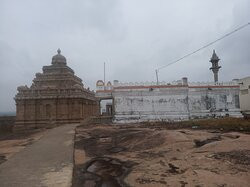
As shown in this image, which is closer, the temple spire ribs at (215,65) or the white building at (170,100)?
the white building at (170,100)

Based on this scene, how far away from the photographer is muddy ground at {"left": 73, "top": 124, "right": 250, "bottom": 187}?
22.2 feet

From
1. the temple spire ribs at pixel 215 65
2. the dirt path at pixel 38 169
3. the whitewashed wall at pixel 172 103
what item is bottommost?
the dirt path at pixel 38 169

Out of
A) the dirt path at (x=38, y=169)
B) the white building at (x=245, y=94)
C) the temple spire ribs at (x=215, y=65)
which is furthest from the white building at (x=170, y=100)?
the dirt path at (x=38, y=169)

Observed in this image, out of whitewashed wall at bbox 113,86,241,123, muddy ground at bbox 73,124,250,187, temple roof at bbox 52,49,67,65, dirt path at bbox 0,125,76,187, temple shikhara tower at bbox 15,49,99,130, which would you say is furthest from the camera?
temple roof at bbox 52,49,67,65

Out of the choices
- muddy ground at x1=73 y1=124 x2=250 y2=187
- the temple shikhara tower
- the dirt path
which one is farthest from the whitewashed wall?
the dirt path

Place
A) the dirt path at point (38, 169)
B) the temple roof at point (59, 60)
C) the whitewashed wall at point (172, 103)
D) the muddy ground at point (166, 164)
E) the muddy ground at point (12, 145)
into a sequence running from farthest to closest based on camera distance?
the temple roof at point (59, 60) → the whitewashed wall at point (172, 103) → the muddy ground at point (12, 145) → the muddy ground at point (166, 164) → the dirt path at point (38, 169)

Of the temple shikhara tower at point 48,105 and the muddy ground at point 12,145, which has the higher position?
the temple shikhara tower at point 48,105

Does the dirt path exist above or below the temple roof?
below

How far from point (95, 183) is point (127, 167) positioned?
1801mm

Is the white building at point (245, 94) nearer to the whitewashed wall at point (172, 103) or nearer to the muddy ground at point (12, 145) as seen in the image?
the whitewashed wall at point (172, 103)

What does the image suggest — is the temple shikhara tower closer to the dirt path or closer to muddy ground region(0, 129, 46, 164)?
muddy ground region(0, 129, 46, 164)

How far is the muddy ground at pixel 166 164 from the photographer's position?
22.2 ft

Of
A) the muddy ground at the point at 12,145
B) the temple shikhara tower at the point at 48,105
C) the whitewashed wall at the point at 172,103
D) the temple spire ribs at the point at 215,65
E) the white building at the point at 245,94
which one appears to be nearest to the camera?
the muddy ground at the point at 12,145

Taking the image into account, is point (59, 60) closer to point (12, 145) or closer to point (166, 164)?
point (12, 145)
